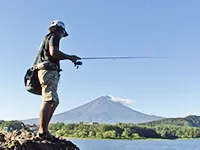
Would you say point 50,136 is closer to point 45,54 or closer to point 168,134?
point 45,54

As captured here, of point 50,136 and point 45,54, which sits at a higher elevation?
point 45,54

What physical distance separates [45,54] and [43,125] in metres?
0.87

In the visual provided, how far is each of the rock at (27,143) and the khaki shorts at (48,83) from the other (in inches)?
18.7

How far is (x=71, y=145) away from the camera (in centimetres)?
401

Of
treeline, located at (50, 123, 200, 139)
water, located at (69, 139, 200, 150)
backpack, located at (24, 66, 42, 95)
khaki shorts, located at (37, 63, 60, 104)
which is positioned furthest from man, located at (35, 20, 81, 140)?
treeline, located at (50, 123, 200, 139)

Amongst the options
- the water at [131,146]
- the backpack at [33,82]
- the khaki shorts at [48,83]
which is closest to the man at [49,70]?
the khaki shorts at [48,83]

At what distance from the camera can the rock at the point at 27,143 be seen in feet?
11.5

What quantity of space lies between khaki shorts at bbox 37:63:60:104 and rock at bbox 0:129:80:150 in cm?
48

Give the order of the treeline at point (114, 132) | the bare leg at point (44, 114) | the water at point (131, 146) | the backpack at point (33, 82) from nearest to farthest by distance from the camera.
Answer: the bare leg at point (44, 114) → the backpack at point (33, 82) → the water at point (131, 146) → the treeline at point (114, 132)

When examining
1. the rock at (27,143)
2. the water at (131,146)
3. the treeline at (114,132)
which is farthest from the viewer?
the treeline at (114,132)

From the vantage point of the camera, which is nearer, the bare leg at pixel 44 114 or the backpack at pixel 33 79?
the bare leg at pixel 44 114

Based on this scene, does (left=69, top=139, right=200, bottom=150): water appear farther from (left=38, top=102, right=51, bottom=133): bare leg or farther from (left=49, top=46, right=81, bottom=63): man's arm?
(left=49, top=46, right=81, bottom=63): man's arm

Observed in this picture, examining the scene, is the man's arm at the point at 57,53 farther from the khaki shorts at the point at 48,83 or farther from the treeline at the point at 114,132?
the treeline at the point at 114,132

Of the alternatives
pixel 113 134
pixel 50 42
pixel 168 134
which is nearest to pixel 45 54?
pixel 50 42
